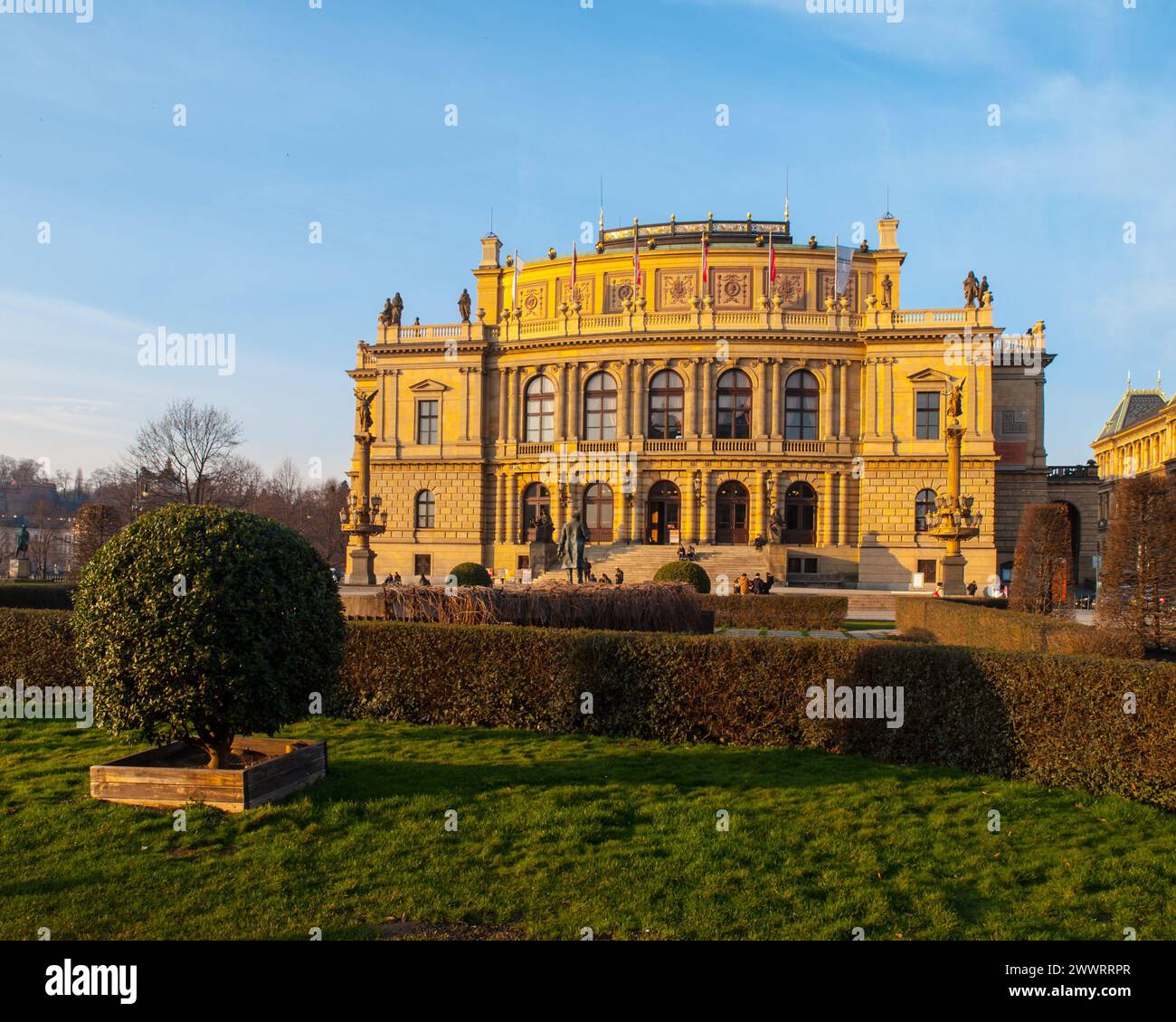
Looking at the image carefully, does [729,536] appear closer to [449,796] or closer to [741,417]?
[741,417]

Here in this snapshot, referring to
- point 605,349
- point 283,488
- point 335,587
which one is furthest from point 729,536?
point 283,488

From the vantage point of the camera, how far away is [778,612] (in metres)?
27.1

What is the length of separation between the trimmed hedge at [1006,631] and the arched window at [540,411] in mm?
31521

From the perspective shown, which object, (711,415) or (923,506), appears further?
(711,415)

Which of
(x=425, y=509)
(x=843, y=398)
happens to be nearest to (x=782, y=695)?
(x=843, y=398)

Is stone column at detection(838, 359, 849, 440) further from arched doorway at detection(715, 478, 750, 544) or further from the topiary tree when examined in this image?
the topiary tree

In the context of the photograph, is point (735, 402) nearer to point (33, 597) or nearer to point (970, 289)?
point (970, 289)

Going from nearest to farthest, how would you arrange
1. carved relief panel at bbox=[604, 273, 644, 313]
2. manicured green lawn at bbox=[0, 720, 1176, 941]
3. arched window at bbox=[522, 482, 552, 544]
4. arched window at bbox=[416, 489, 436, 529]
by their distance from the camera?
1. manicured green lawn at bbox=[0, 720, 1176, 941]
2. arched window at bbox=[522, 482, 552, 544]
3. arched window at bbox=[416, 489, 436, 529]
4. carved relief panel at bbox=[604, 273, 644, 313]

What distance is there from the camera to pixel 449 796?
8047 mm

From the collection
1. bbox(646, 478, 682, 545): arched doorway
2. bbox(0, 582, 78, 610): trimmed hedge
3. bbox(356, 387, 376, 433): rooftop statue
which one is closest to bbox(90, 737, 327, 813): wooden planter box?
bbox(0, 582, 78, 610): trimmed hedge

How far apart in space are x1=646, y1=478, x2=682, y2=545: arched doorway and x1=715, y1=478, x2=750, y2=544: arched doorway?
2.35 metres

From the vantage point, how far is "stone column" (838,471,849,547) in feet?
162

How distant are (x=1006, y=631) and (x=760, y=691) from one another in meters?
7.08

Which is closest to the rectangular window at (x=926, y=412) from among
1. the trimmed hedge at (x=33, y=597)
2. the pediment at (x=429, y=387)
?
the pediment at (x=429, y=387)
